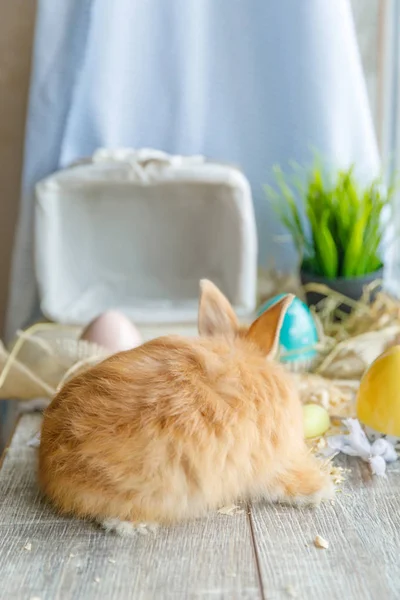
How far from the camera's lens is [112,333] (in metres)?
0.90

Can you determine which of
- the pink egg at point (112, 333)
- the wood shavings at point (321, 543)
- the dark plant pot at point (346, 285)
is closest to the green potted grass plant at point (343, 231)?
the dark plant pot at point (346, 285)

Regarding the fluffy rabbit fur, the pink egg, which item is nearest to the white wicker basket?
the pink egg

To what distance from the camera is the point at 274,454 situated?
2.01 feet

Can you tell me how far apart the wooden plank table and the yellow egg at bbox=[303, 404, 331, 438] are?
101mm

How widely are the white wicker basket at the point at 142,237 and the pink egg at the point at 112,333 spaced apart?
18cm

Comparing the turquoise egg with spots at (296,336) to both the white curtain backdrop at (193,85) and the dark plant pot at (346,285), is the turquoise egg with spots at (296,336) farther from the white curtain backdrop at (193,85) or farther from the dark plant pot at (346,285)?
the white curtain backdrop at (193,85)

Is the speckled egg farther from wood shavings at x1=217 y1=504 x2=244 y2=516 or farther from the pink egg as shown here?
the pink egg

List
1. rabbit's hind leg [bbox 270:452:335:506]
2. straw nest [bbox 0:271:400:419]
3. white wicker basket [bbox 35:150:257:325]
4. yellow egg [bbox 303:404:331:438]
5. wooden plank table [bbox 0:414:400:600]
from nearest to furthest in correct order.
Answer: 1. wooden plank table [bbox 0:414:400:600]
2. rabbit's hind leg [bbox 270:452:335:506]
3. yellow egg [bbox 303:404:331:438]
4. straw nest [bbox 0:271:400:419]
5. white wicker basket [bbox 35:150:257:325]

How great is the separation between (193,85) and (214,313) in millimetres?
605

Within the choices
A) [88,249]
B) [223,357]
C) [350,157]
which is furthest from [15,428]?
[350,157]

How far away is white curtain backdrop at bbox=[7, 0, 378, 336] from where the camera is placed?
111 centimetres

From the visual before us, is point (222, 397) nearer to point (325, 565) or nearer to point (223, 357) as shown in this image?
point (223, 357)

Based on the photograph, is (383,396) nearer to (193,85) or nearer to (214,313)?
(214,313)

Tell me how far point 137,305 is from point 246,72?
1.41 ft
